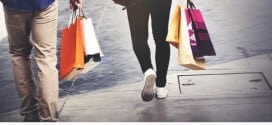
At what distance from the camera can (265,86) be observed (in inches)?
145

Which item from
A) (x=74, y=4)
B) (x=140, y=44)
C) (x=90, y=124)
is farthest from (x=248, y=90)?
(x=74, y=4)

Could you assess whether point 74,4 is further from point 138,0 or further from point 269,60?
point 269,60

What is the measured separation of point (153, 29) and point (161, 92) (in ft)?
1.55

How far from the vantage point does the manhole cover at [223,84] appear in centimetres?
361

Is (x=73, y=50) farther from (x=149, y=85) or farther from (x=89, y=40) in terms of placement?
(x=149, y=85)

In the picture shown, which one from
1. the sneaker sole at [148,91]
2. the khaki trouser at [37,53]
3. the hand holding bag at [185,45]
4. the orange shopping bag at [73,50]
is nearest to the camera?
the khaki trouser at [37,53]

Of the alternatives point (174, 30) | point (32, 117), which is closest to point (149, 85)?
point (174, 30)

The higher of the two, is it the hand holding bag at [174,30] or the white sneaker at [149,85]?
the hand holding bag at [174,30]

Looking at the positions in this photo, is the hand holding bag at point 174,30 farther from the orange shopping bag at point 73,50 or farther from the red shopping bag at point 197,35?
the orange shopping bag at point 73,50

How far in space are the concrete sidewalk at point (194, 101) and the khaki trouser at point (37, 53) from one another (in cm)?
Answer: 26

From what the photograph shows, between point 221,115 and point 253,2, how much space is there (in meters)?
2.18

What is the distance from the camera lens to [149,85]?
3559mm

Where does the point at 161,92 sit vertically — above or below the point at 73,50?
below

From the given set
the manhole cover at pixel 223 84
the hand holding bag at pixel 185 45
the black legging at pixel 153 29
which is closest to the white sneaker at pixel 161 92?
the black legging at pixel 153 29
